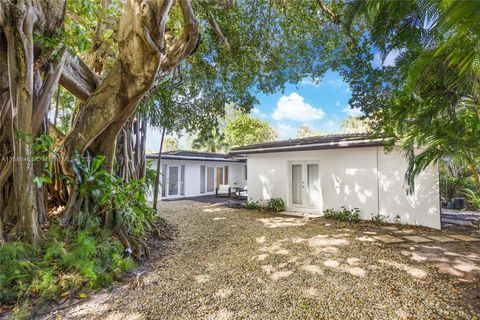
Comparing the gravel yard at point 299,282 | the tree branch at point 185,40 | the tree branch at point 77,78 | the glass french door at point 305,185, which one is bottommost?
the gravel yard at point 299,282

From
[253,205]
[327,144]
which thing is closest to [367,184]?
[327,144]

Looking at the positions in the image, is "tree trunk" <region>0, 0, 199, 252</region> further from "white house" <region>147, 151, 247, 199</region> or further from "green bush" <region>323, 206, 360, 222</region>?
"white house" <region>147, 151, 247, 199</region>

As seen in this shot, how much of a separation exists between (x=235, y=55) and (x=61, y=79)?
13.5 feet

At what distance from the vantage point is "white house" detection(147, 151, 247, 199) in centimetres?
1399

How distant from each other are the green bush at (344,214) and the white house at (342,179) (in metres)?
0.16

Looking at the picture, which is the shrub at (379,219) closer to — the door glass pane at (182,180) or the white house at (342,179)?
the white house at (342,179)

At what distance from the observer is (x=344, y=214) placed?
8.34 m

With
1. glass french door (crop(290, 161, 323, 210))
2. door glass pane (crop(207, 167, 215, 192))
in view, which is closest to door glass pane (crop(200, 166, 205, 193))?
door glass pane (crop(207, 167, 215, 192))

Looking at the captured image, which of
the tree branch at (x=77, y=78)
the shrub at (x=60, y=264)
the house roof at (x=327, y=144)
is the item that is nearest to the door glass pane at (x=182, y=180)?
the house roof at (x=327, y=144)

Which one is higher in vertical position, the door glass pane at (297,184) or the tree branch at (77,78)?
the tree branch at (77,78)

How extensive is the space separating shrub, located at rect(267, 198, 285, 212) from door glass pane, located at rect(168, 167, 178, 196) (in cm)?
673

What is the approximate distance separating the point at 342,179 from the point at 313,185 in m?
1.24

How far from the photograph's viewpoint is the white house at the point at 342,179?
730cm

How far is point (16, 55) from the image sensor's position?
3230mm
